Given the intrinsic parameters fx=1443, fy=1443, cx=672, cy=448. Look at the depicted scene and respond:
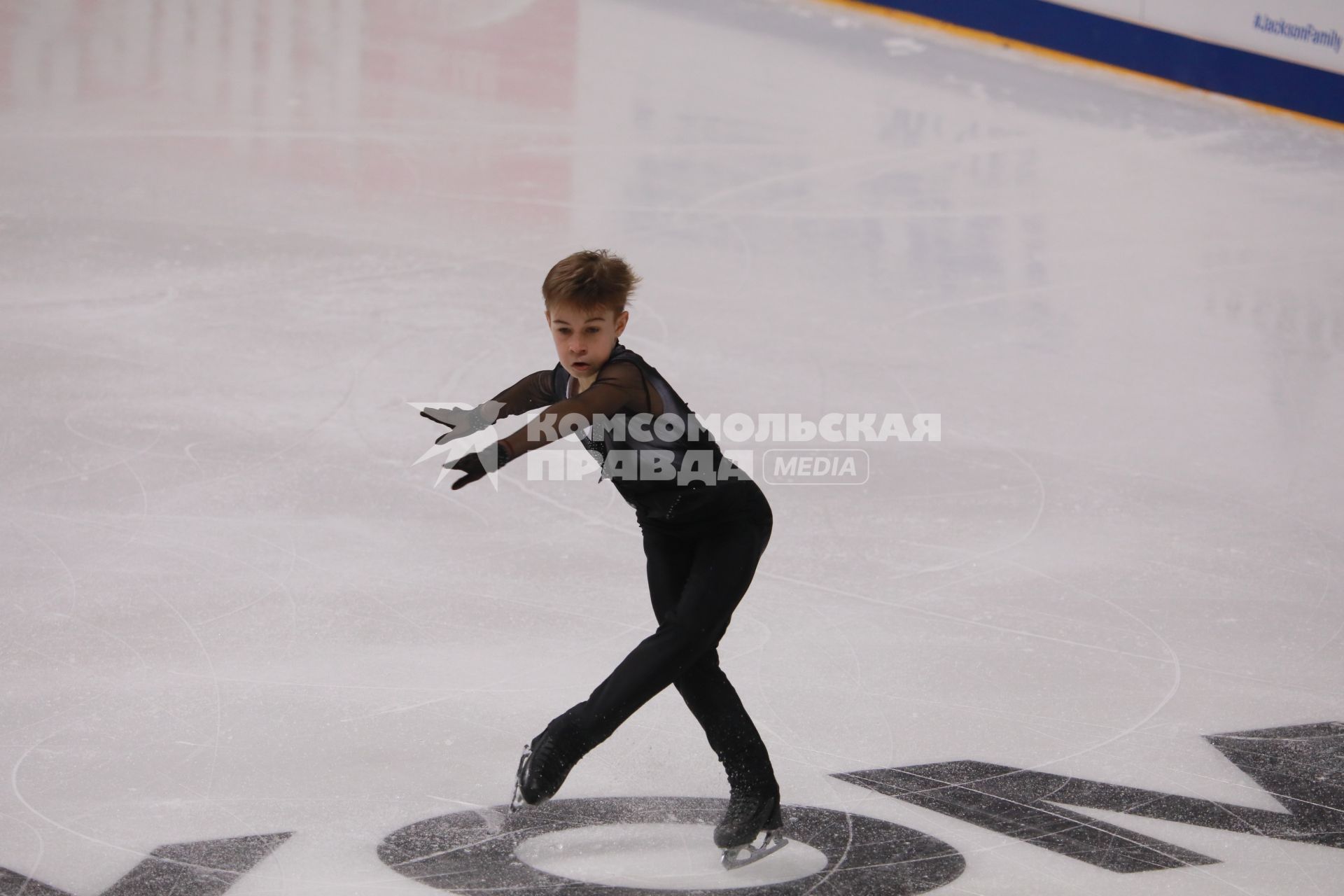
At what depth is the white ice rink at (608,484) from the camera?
9.60 feet

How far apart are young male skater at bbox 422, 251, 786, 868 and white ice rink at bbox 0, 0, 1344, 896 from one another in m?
0.20

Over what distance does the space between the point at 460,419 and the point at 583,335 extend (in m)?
0.27

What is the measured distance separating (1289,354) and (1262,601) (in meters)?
2.28

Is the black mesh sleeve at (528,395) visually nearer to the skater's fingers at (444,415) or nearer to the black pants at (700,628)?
the skater's fingers at (444,415)

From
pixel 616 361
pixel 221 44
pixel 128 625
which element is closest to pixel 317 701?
pixel 128 625

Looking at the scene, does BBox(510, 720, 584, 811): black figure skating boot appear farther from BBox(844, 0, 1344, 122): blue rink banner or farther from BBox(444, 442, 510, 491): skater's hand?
BBox(844, 0, 1344, 122): blue rink banner

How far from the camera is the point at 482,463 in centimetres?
224

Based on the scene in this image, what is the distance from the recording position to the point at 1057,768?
3145mm

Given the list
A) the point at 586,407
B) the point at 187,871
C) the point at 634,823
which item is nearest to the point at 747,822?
the point at 634,823

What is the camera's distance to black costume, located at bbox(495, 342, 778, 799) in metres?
2.47

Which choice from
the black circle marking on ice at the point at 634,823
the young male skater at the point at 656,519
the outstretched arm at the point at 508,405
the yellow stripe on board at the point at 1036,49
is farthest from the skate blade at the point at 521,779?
the yellow stripe on board at the point at 1036,49

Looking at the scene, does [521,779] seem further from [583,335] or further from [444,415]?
[583,335]

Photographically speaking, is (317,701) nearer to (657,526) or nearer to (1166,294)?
(657,526)

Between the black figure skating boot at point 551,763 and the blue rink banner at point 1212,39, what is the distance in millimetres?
8472
